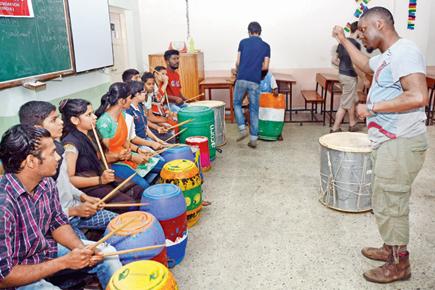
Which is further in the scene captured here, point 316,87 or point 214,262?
point 316,87

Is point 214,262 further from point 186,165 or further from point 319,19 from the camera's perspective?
point 319,19

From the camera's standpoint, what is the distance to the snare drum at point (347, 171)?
274 cm

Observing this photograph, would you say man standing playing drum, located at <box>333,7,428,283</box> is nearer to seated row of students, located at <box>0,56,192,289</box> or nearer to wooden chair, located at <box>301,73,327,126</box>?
seated row of students, located at <box>0,56,192,289</box>

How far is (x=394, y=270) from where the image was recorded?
2086 mm

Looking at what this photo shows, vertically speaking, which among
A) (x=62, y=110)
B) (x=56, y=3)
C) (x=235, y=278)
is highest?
(x=56, y=3)

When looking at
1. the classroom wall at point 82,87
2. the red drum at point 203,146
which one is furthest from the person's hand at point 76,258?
the red drum at point 203,146

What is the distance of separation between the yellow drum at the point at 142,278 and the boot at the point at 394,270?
132 cm

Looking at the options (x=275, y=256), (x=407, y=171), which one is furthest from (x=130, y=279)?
(x=407, y=171)

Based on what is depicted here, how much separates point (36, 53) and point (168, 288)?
258 centimetres

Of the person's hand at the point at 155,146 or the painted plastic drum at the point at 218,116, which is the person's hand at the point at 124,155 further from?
the painted plastic drum at the point at 218,116

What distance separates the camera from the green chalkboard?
8.89 ft

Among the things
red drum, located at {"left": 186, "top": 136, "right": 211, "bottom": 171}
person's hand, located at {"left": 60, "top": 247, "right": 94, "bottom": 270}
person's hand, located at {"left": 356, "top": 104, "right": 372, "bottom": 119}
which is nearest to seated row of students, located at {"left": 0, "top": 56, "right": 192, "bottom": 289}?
person's hand, located at {"left": 60, "top": 247, "right": 94, "bottom": 270}

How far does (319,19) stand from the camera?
20.3 feet

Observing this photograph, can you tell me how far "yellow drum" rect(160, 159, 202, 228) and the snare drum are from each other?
1.09 meters
